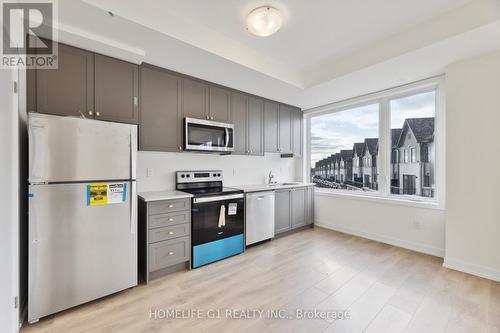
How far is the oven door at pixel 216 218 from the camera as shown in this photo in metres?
2.62

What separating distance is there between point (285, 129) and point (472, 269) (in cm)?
325

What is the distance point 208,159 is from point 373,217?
2.94m

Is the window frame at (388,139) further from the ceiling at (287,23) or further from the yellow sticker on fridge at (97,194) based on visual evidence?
the yellow sticker on fridge at (97,194)

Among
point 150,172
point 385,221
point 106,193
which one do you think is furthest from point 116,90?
point 385,221

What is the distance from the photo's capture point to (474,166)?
250 centimetres

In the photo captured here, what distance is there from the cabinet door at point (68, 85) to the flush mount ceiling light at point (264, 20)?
5.50 feet

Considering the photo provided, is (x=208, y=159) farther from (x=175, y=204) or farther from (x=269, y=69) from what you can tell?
(x=269, y=69)

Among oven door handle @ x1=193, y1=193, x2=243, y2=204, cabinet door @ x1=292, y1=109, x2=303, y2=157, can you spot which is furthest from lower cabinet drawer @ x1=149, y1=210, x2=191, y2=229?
cabinet door @ x1=292, y1=109, x2=303, y2=157

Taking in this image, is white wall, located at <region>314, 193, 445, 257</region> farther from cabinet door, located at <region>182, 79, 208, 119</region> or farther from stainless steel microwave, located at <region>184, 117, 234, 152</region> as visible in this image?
cabinet door, located at <region>182, 79, 208, 119</region>

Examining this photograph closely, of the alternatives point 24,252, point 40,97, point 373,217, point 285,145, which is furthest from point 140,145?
point 373,217

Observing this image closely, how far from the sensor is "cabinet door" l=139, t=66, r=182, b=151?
2.57 meters

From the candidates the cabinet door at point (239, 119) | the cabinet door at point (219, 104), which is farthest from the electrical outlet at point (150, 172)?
the cabinet door at point (239, 119)

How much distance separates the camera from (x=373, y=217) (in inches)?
143

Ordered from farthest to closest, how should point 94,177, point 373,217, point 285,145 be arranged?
1. point 285,145
2. point 373,217
3. point 94,177
